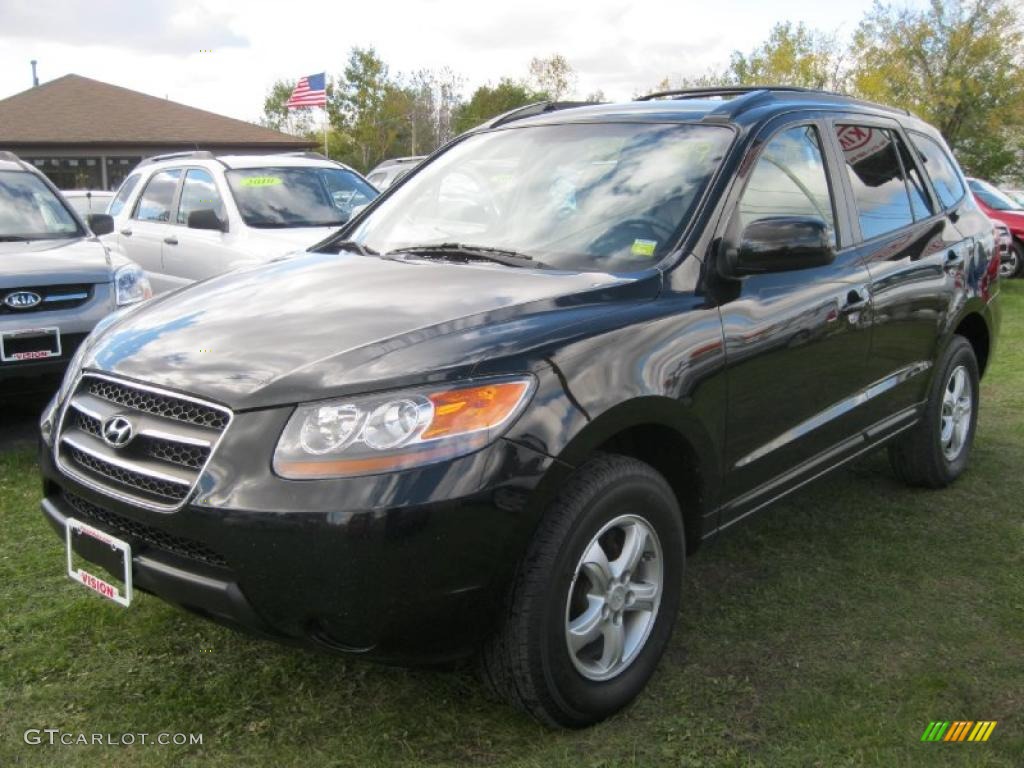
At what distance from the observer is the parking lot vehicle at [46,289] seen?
5.16 metres

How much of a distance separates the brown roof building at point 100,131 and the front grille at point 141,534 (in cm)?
2833

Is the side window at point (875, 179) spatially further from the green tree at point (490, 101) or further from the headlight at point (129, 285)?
the green tree at point (490, 101)

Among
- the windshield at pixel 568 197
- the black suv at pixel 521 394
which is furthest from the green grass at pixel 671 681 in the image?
the windshield at pixel 568 197

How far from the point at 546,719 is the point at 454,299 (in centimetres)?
119

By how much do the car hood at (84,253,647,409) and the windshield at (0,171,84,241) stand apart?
3651 mm

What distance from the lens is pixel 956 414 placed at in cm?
495

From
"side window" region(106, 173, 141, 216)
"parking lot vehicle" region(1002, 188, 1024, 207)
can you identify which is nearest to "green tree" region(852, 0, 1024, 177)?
"parking lot vehicle" region(1002, 188, 1024, 207)

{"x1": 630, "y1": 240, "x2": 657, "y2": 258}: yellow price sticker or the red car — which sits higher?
{"x1": 630, "y1": 240, "x2": 657, "y2": 258}: yellow price sticker

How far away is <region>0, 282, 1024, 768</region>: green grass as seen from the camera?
8.70 feet

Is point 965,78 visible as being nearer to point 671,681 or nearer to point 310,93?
point 310,93

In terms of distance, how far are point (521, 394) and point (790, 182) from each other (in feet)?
5.63

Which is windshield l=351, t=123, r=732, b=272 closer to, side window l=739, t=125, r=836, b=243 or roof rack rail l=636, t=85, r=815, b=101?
side window l=739, t=125, r=836, b=243

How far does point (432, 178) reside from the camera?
411 cm

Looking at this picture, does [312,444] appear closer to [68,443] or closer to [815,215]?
[68,443]
